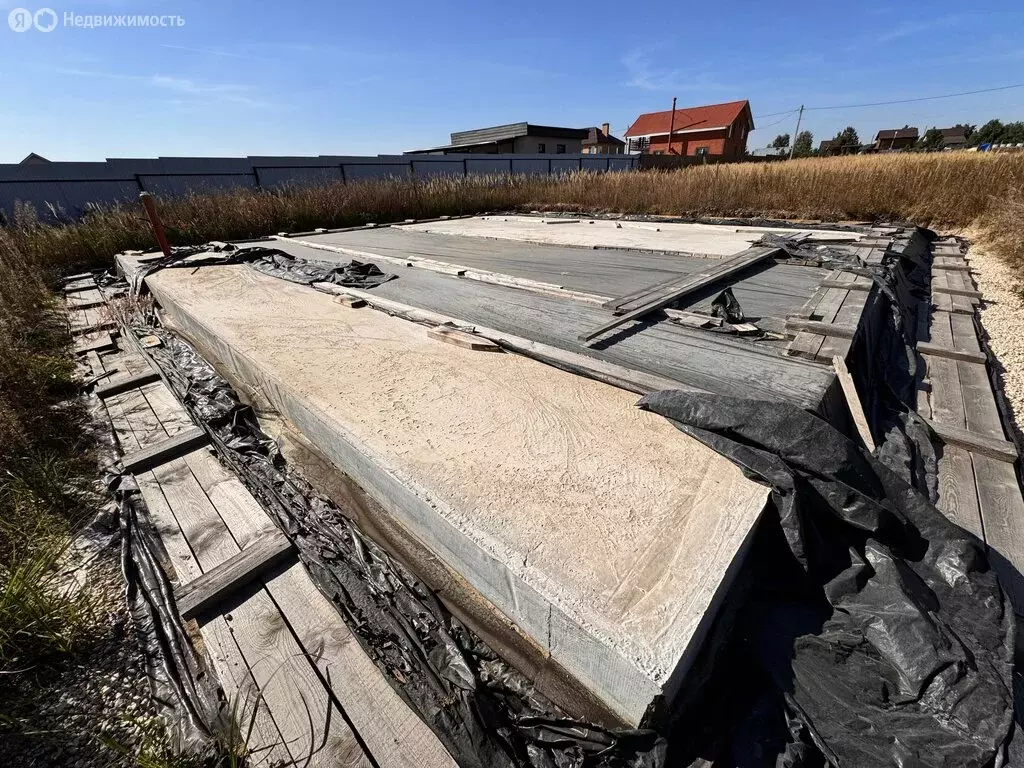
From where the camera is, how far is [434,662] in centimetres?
137

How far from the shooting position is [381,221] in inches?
395

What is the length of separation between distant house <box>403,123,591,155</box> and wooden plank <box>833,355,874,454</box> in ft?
77.8

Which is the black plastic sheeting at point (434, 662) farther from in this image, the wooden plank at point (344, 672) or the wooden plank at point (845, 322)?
the wooden plank at point (845, 322)

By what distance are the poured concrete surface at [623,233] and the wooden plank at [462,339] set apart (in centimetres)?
364

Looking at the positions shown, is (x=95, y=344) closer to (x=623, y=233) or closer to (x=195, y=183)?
(x=623, y=233)

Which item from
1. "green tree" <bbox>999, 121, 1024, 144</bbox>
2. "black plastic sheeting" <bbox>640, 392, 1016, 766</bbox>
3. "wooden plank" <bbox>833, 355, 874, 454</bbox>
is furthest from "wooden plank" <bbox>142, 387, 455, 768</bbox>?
"green tree" <bbox>999, 121, 1024, 144</bbox>

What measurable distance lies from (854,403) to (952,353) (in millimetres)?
1737

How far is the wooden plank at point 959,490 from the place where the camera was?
1838mm

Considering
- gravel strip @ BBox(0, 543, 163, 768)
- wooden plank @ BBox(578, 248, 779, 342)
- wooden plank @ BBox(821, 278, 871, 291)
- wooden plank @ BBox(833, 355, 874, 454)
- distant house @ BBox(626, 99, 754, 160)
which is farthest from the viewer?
distant house @ BBox(626, 99, 754, 160)

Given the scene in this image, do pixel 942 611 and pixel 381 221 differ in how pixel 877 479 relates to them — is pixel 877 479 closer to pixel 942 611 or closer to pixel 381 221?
pixel 942 611

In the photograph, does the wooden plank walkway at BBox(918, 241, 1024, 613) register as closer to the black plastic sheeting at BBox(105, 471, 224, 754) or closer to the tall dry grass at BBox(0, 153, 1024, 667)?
the black plastic sheeting at BBox(105, 471, 224, 754)

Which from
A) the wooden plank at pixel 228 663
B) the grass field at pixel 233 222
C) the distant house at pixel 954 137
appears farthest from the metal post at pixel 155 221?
the distant house at pixel 954 137

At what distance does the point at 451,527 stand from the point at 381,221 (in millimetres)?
10008

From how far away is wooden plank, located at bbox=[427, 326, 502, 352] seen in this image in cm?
278
